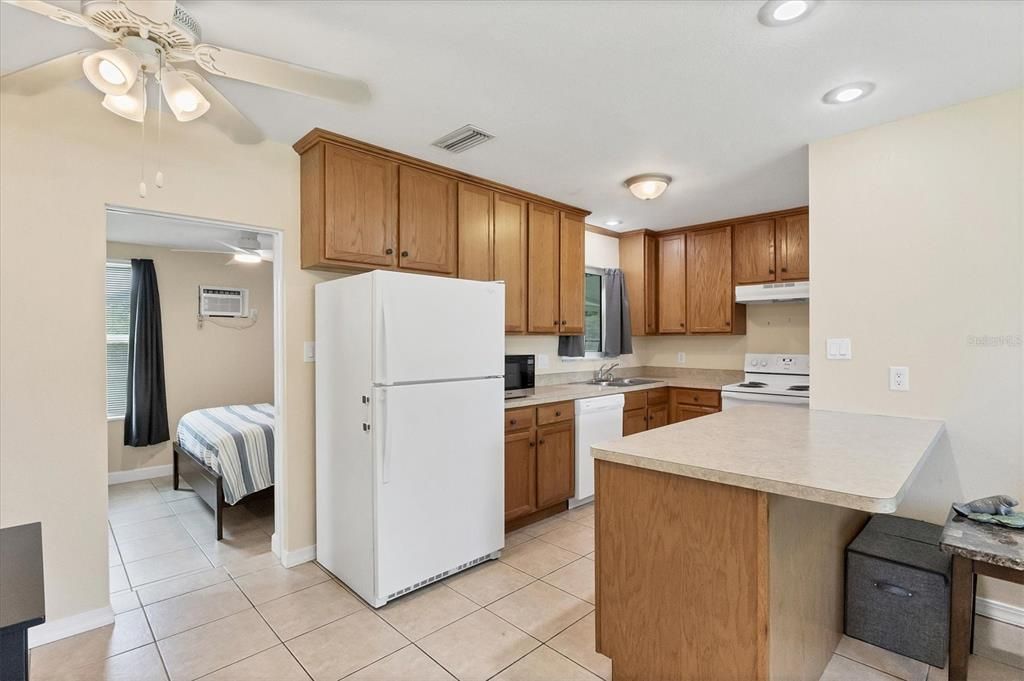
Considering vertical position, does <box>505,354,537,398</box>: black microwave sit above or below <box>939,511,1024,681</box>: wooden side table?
above

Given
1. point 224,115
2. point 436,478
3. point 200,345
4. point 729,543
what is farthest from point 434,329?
point 200,345

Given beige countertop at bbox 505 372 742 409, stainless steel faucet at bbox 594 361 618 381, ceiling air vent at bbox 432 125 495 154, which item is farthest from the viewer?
stainless steel faucet at bbox 594 361 618 381

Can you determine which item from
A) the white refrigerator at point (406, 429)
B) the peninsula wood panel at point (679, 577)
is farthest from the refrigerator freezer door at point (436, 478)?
the peninsula wood panel at point (679, 577)

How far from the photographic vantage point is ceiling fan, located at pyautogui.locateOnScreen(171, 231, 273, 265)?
440 centimetres

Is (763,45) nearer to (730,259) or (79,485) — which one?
(730,259)

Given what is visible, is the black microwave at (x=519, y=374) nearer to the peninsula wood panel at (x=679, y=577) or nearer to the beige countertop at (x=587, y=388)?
the beige countertop at (x=587, y=388)

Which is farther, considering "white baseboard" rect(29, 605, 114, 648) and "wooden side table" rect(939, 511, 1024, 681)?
"white baseboard" rect(29, 605, 114, 648)

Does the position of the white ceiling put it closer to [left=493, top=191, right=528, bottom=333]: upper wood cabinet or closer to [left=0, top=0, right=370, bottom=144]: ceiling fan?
[left=0, top=0, right=370, bottom=144]: ceiling fan

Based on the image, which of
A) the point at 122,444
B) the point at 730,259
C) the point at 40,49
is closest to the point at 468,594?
the point at 40,49

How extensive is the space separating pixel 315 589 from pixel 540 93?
8.98ft

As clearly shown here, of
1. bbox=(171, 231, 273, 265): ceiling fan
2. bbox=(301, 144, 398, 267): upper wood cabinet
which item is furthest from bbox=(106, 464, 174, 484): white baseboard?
bbox=(301, 144, 398, 267): upper wood cabinet

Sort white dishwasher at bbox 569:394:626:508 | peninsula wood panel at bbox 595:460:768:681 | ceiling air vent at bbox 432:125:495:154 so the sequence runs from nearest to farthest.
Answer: peninsula wood panel at bbox 595:460:768:681 < ceiling air vent at bbox 432:125:495:154 < white dishwasher at bbox 569:394:626:508

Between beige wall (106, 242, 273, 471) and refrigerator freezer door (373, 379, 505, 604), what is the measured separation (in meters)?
3.76

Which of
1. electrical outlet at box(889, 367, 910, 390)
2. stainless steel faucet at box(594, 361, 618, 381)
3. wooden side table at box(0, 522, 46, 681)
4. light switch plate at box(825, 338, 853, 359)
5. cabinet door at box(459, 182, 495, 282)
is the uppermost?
cabinet door at box(459, 182, 495, 282)
